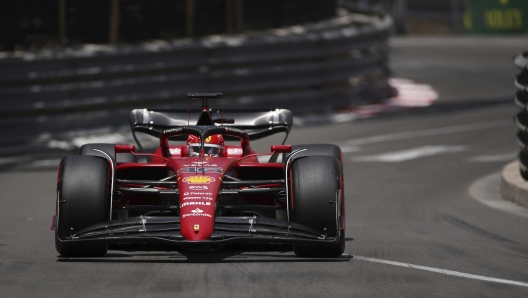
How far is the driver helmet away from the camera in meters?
9.17

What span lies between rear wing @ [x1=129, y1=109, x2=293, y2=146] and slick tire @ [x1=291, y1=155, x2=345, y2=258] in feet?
5.85

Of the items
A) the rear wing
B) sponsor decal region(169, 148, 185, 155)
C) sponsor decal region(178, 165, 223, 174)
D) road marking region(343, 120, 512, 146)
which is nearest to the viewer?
sponsor decal region(178, 165, 223, 174)

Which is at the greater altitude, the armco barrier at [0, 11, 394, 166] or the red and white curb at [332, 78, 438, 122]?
the armco barrier at [0, 11, 394, 166]

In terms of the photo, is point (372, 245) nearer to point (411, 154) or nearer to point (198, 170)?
point (198, 170)

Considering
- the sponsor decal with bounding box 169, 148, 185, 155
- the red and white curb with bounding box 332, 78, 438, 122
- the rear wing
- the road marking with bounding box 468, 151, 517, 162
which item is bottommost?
the red and white curb with bounding box 332, 78, 438, 122

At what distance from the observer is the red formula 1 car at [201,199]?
25.7 ft

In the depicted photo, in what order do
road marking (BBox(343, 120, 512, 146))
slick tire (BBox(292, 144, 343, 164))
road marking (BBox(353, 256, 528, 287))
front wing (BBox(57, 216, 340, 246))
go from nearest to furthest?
road marking (BBox(353, 256, 528, 287)), front wing (BBox(57, 216, 340, 246)), slick tire (BBox(292, 144, 343, 164)), road marking (BBox(343, 120, 512, 146))

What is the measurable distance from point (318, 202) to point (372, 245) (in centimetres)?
106

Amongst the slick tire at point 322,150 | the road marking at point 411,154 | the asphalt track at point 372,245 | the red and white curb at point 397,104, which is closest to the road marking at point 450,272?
the asphalt track at point 372,245

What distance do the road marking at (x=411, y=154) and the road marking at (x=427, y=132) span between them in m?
0.90

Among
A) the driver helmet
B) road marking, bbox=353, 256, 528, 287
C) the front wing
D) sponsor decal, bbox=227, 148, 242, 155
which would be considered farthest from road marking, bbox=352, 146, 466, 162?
the front wing

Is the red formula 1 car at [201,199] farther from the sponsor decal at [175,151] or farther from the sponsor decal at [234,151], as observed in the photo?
the sponsor decal at [175,151]

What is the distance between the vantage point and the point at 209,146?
30.3 feet

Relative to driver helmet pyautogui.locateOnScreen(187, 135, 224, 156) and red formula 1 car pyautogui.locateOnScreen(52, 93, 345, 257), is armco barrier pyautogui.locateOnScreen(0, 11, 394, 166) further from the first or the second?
red formula 1 car pyautogui.locateOnScreen(52, 93, 345, 257)
